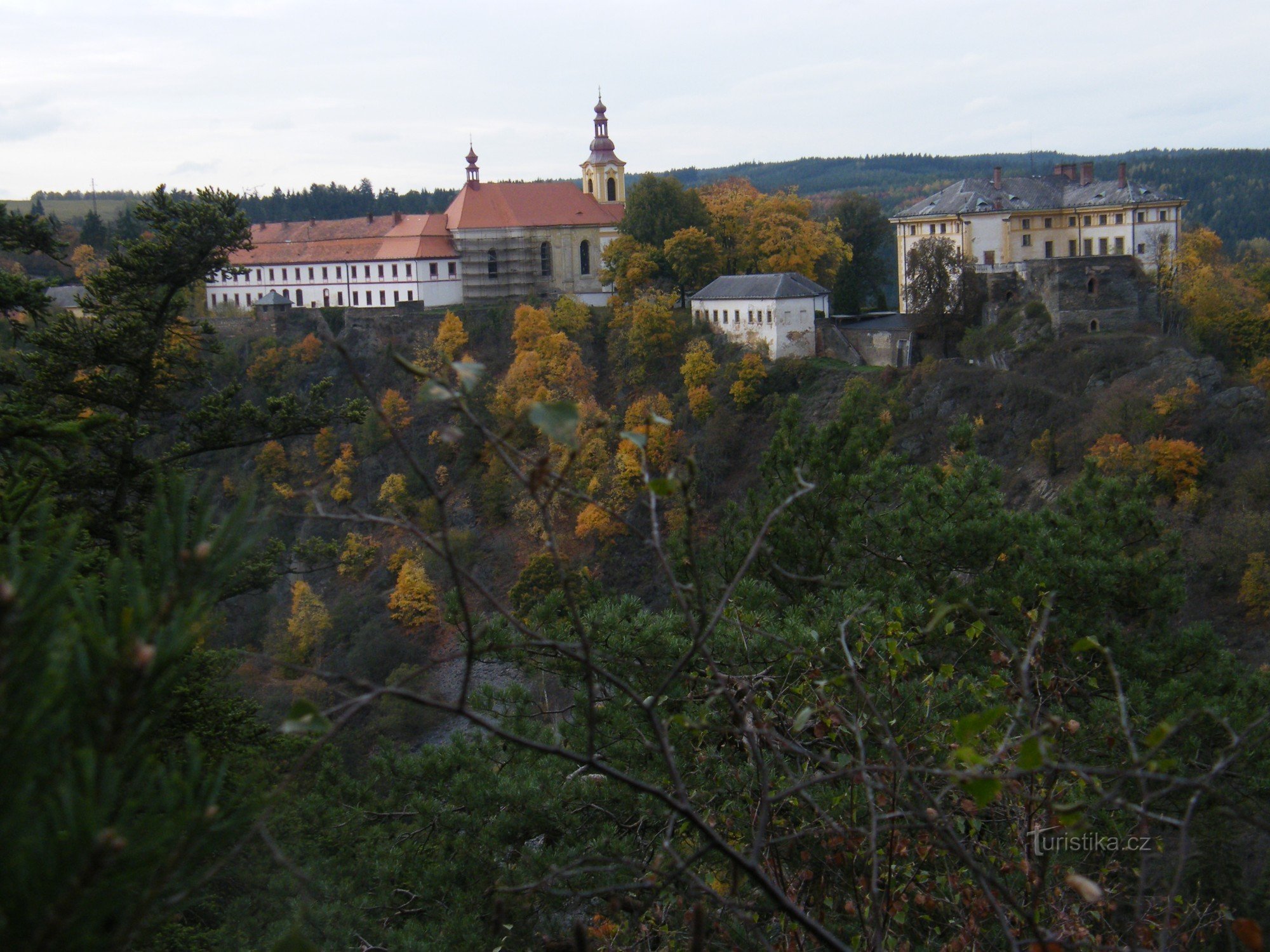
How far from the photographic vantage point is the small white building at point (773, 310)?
35.9 metres

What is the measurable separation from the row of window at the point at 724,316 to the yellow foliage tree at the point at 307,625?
55.2 feet

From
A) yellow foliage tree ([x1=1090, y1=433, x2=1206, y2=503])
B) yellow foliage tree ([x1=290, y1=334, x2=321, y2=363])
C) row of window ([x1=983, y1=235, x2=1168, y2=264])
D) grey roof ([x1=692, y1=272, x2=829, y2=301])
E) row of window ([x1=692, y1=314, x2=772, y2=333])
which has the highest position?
row of window ([x1=983, y1=235, x2=1168, y2=264])

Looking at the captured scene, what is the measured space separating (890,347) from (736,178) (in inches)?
646

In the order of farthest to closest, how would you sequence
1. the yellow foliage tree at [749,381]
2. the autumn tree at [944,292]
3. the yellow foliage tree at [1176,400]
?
the yellow foliage tree at [749,381] → the autumn tree at [944,292] → the yellow foliage tree at [1176,400]

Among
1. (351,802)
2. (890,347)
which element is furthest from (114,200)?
(351,802)

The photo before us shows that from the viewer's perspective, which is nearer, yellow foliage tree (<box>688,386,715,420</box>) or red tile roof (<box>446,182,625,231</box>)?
yellow foliage tree (<box>688,386,715,420</box>)

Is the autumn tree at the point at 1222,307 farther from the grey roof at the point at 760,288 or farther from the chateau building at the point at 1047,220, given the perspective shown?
the grey roof at the point at 760,288

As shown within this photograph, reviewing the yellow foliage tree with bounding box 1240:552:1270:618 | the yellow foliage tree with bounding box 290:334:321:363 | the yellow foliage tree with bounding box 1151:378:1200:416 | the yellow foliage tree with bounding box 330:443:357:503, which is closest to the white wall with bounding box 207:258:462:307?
the yellow foliage tree with bounding box 290:334:321:363

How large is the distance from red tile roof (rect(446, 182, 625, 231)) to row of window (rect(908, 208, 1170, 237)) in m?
14.4

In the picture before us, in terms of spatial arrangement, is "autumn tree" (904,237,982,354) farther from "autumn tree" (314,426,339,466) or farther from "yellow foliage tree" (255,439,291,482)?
"autumn tree" (314,426,339,466)

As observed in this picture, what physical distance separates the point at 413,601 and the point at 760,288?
51.8 ft

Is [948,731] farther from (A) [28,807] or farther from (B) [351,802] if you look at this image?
(B) [351,802]

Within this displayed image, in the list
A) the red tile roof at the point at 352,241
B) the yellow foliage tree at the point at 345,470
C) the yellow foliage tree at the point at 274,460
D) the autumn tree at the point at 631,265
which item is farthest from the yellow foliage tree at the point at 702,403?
the red tile roof at the point at 352,241

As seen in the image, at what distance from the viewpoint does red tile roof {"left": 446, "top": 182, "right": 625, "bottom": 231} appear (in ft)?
156
